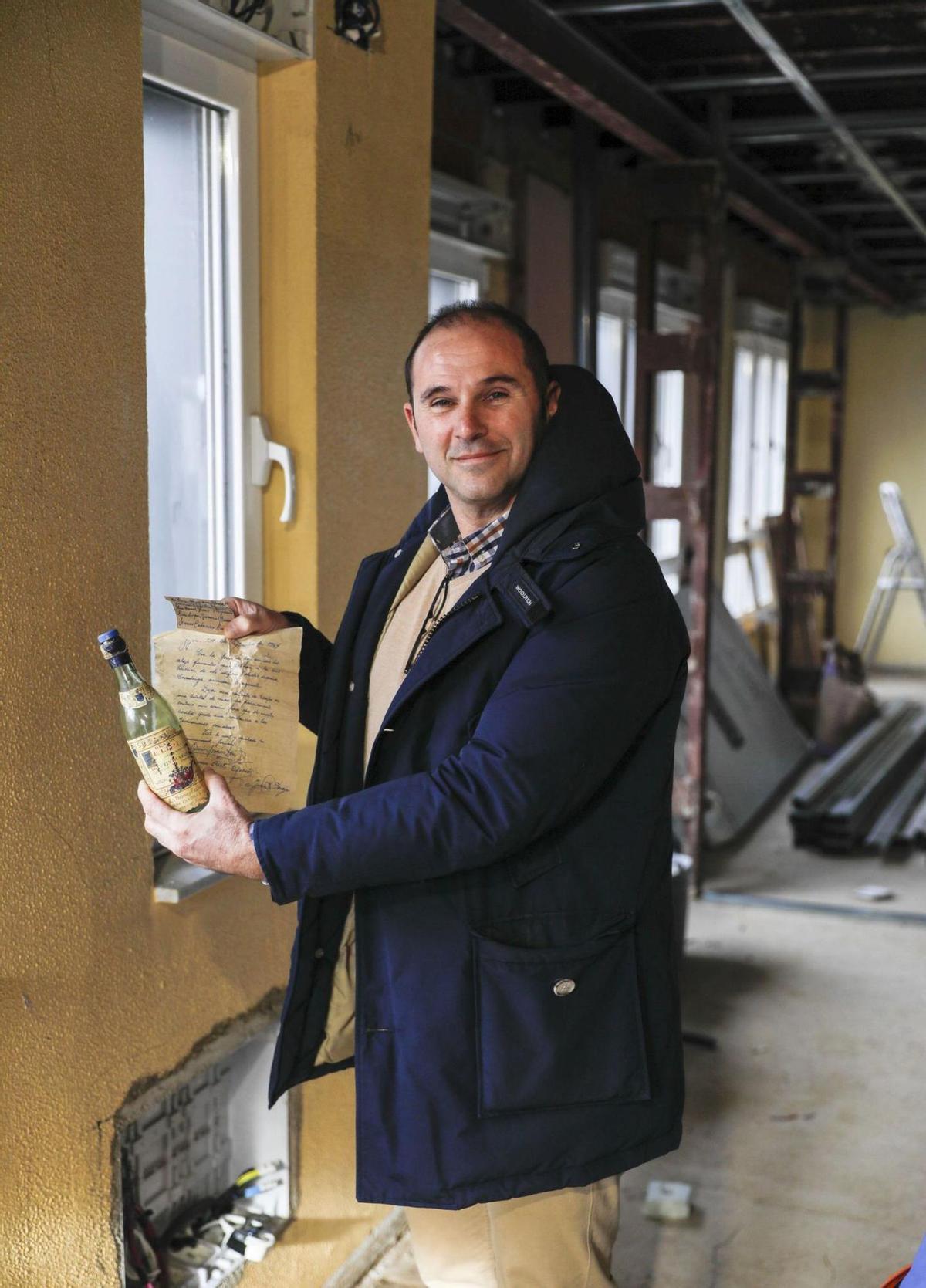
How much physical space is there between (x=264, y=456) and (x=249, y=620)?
74 cm

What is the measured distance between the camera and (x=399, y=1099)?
5.76ft

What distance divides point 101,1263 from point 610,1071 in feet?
3.27

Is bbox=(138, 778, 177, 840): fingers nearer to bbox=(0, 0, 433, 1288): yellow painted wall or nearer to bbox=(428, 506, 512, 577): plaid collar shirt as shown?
bbox=(0, 0, 433, 1288): yellow painted wall

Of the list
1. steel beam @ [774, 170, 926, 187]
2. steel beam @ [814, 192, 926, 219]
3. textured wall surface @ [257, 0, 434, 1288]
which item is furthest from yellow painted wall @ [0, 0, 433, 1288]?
steel beam @ [814, 192, 926, 219]

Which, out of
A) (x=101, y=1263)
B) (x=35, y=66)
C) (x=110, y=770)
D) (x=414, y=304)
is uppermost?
(x=35, y=66)

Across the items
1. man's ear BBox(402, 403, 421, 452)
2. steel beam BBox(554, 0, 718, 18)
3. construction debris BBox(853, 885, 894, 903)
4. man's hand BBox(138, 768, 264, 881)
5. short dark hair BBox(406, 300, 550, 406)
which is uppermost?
steel beam BBox(554, 0, 718, 18)

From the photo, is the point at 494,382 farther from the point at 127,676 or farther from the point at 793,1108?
the point at 793,1108

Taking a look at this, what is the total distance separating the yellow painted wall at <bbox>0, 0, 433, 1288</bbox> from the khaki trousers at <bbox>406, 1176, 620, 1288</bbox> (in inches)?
23.6

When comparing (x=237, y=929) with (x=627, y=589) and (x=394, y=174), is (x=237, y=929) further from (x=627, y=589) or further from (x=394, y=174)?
(x=394, y=174)

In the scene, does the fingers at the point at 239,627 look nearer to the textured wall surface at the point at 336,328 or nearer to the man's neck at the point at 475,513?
the man's neck at the point at 475,513

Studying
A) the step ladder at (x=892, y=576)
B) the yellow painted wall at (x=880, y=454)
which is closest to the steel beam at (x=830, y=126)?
the step ladder at (x=892, y=576)

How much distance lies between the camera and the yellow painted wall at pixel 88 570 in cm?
186

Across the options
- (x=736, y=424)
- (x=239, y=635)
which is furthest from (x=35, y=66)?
(x=736, y=424)

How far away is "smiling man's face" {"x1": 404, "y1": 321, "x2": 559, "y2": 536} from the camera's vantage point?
5.86 ft
